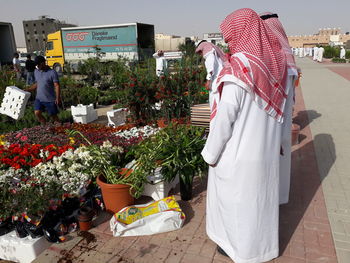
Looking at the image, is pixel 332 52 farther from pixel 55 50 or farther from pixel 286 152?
pixel 286 152

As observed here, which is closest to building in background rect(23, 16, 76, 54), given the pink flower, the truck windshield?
the truck windshield

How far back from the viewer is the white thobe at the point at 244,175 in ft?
6.57

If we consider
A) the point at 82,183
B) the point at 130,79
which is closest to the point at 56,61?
the point at 130,79

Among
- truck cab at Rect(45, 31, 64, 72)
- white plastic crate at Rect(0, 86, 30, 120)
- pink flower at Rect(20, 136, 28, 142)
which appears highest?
truck cab at Rect(45, 31, 64, 72)

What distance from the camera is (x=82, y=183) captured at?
323 centimetres

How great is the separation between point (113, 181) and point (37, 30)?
240ft

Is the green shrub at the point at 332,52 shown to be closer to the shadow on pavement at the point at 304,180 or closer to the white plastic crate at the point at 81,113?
the shadow on pavement at the point at 304,180

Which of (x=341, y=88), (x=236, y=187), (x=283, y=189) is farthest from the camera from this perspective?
(x=341, y=88)

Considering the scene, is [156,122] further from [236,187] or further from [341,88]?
[341,88]

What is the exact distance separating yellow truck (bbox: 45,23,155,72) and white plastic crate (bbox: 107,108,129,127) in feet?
43.7

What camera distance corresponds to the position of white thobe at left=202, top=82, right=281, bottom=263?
6.57 ft

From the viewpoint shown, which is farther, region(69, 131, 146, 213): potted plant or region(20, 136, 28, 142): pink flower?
region(20, 136, 28, 142): pink flower

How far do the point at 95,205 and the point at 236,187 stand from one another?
5.95 ft

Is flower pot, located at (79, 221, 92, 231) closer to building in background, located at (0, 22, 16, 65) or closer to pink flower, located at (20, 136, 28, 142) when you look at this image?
pink flower, located at (20, 136, 28, 142)
